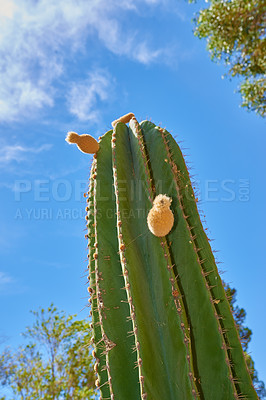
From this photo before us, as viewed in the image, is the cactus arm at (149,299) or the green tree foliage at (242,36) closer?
the cactus arm at (149,299)

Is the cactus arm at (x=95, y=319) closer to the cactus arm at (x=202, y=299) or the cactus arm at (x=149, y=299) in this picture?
the cactus arm at (x=149, y=299)

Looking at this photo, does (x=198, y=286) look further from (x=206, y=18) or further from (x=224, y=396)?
(x=206, y=18)

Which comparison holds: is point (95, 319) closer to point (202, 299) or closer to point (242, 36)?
point (202, 299)

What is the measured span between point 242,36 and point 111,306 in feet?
19.5

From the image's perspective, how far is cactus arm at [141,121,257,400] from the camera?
55.6 inches

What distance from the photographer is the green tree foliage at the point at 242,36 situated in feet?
19.3

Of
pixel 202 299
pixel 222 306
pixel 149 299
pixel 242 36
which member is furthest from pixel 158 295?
pixel 242 36

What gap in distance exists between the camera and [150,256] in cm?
159

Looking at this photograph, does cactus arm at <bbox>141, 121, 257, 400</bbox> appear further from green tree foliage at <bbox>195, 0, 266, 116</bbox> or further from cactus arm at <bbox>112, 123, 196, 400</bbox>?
green tree foliage at <bbox>195, 0, 266, 116</bbox>

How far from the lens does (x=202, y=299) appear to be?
1.49 m

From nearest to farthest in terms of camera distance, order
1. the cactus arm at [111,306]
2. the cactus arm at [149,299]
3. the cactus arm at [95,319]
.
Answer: the cactus arm at [149,299]
the cactus arm at [111,306]
the cactus arm at [95,319]

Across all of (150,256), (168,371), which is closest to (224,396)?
(168,371)

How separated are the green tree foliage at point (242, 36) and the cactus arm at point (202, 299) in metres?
5.19

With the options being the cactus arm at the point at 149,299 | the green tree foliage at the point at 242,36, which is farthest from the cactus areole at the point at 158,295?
the green tree foliage at the point at 242,36
